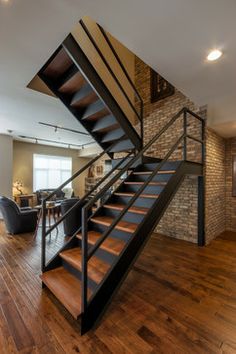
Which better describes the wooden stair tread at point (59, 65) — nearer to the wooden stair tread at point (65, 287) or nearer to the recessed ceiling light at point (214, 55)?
the recessed ceiling light at point (214, 55)

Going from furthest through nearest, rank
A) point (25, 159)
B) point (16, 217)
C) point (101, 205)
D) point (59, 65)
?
point (25, 159) → point (16, 217) → point (101, 205) → point (59, 65)

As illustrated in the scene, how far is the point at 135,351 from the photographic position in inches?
57.3

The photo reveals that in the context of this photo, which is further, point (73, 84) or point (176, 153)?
point (176, 153)

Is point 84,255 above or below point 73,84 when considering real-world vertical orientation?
below

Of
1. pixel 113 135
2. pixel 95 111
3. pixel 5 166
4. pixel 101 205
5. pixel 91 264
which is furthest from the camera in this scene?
pixel 5 166

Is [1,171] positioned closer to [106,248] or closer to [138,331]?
[106,248]

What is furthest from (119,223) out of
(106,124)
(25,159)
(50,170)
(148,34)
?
(50,170)

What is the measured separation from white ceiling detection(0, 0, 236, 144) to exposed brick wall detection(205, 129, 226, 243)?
128 centimetres

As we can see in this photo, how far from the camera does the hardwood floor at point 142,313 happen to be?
1513mm

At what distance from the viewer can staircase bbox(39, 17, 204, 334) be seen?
5.68 ft

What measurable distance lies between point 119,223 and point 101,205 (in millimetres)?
546

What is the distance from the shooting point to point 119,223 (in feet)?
8.31

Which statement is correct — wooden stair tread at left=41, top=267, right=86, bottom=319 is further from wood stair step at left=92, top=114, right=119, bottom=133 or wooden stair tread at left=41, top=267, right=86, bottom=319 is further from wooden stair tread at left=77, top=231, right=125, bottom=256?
wood stair step at left=92, top=114, right=119, bottom=133

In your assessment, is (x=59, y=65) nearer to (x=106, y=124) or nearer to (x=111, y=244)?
(x=106, y=124)
